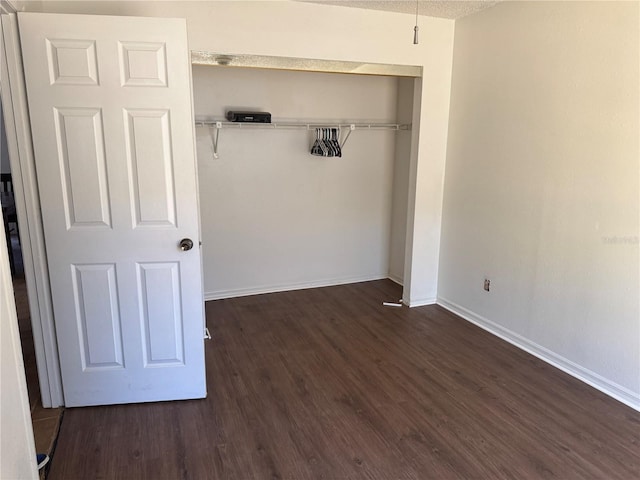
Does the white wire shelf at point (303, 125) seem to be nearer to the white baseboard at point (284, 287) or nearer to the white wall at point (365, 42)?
the white wall at point (365, 42)

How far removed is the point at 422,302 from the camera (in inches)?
167

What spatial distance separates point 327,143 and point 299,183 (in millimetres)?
483

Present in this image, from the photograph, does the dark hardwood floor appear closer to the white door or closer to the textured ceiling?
the white door

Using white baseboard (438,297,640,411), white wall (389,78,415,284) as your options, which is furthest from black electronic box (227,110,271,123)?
white baseboard (438,297,640,411)

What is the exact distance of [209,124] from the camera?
393 cm

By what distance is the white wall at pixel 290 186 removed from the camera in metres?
4.10

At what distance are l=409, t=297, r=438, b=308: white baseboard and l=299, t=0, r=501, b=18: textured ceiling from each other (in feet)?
7.96

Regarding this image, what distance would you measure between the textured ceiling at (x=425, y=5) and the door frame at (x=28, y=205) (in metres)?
1.93

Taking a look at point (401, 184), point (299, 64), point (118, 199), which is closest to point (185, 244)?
point (118, 199)

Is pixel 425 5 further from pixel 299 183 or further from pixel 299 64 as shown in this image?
pixel 299 183

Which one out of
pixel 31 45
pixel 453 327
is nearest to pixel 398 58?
pixel 453 327

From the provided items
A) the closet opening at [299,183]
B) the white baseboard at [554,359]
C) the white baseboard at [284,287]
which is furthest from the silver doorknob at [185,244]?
the white baseboard at [554,359]

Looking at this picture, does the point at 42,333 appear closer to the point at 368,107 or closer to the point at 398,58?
the point at 398,58

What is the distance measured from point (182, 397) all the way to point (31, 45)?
1.99 metres
